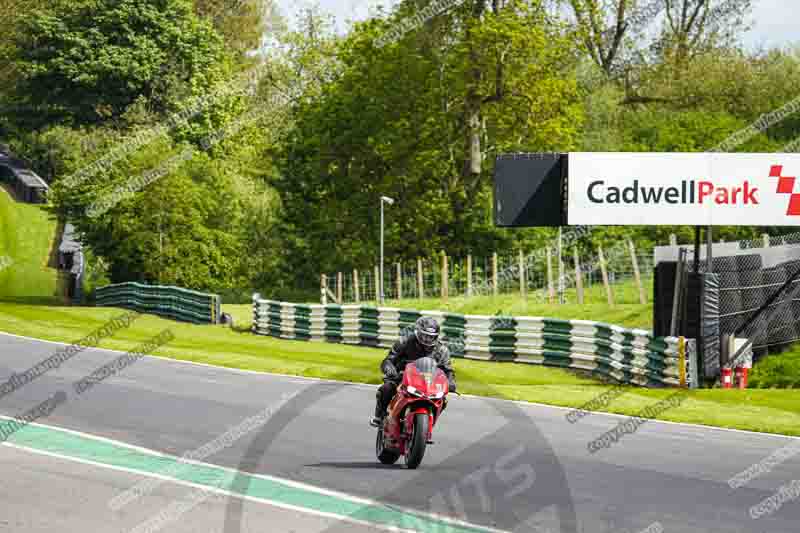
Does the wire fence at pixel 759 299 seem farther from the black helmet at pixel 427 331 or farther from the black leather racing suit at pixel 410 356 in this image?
the black helmet at pixel 427 331

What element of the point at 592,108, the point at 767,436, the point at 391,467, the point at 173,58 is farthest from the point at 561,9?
the point at 391,467

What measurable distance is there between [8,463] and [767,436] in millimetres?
9507

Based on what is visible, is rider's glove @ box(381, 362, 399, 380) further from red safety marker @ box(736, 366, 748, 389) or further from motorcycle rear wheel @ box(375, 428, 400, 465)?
red safety marker @ box(736, 366, 748, 389)

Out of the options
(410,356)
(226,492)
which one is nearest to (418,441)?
(410,356)

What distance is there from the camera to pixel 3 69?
104 metres

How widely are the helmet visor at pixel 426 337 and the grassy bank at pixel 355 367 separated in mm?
6644

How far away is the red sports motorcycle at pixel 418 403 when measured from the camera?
43.3 ft

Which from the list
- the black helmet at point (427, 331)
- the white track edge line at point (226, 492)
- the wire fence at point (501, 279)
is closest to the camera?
the white track edge line at point (226, 492)

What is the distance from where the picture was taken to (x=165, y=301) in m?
51.0

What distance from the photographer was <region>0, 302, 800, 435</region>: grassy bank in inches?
817

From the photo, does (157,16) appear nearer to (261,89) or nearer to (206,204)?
(261,89)

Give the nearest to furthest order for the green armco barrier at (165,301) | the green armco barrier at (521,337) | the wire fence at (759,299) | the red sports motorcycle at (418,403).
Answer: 1. the red sports motorcycle at (418,403)
2. the green armco barrier at (521,337)
3. the wire fence at (759,299)
4. the green armco barrier at (165,301)

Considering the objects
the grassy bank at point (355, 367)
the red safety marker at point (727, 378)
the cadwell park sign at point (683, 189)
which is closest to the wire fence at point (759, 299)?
the red safety marker at point (727, 378)

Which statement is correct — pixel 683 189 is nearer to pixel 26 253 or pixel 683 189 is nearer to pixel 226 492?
pixel 226 492
